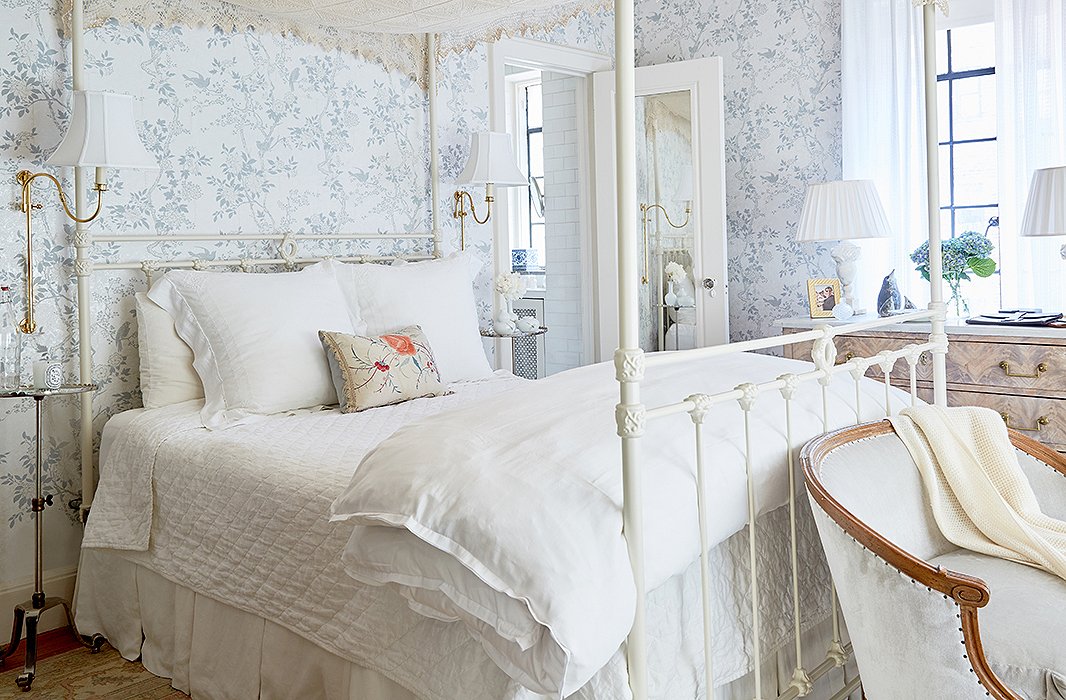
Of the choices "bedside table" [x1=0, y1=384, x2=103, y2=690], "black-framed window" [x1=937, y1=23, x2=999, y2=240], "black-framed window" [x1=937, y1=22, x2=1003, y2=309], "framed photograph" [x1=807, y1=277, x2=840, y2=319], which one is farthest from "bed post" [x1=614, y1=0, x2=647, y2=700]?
"black-framed window" [x1=937, y1=23, x2=999, y2=240]

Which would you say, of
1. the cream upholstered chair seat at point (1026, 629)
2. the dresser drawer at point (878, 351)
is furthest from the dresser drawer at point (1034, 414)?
the cream upholstered chair seat at point (1026, 629)

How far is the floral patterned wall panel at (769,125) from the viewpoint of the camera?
4.56 metres

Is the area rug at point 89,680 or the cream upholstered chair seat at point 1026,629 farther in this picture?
the area rug at point 89,680

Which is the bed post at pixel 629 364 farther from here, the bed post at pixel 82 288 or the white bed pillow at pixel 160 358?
the bed post at pixel 82 288

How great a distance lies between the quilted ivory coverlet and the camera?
1.80 m

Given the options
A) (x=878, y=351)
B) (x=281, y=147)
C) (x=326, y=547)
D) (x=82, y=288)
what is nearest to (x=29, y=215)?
(x=82, y=288)

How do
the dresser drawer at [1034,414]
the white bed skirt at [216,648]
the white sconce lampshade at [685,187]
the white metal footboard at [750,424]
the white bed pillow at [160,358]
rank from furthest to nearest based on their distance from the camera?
the white sconce lampshade at [685,187] → the dresser drawer at [1034,414] → the white bed pillow at [160,358] → the white bed skirt at [216,648] → the white metal footboard at [750,424]

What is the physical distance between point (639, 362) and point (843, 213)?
2671mm

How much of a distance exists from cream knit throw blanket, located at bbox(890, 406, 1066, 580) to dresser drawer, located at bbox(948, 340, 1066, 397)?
4.75 feet

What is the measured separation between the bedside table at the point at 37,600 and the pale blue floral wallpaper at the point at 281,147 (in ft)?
0.68

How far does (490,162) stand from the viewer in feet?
13.4

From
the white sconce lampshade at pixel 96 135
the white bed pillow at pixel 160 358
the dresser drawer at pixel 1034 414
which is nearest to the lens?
the white sconce lampshade at pixel 96 135

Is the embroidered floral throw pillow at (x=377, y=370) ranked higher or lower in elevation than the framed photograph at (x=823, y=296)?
lower

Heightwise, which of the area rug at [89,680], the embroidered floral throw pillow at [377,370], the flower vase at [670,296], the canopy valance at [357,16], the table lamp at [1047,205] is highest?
the canopy valance at [357,16]
